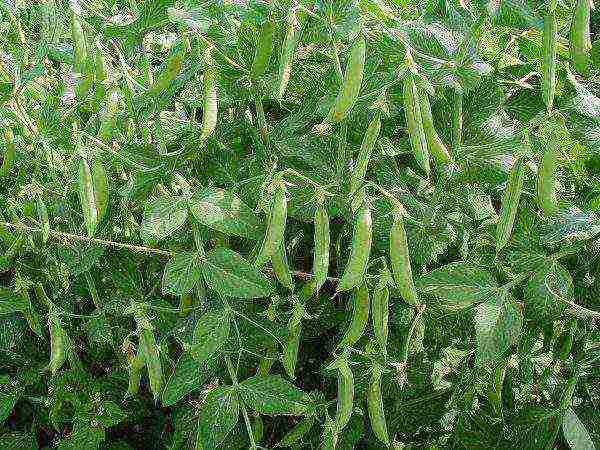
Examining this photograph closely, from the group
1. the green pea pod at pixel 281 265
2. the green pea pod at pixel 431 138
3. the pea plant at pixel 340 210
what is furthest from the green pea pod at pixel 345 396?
the green pea pod at pixel 431 138

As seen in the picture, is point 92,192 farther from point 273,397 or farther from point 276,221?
point 273,397

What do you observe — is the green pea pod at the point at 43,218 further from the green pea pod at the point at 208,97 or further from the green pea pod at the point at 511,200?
the green pea pod at the point at 511,200

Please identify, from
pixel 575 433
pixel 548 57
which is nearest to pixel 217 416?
pixel 575 433

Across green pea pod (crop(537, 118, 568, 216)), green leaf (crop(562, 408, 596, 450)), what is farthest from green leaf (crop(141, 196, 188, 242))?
green leaf (crop(562, 408, 596, 450))

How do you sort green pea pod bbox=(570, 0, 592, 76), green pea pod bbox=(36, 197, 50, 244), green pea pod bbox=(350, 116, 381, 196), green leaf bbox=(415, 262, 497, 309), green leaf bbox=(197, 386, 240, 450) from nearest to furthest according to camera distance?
green pea pod bbox=(570, 0, 592, 76), green pea pod bbox=(350, 116, 381, 196), green leaf bbox=(415, 262, 497, 309), green leaf bbox=(197, 386, 240, 450), green pea pod bbox=(36, 197, 50, 244)

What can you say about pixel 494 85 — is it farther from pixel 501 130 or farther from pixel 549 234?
pixel 549 234

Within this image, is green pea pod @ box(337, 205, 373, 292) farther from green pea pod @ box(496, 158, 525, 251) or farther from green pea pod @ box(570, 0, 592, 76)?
green pea pod @ box(570, 0, 592, 76)
